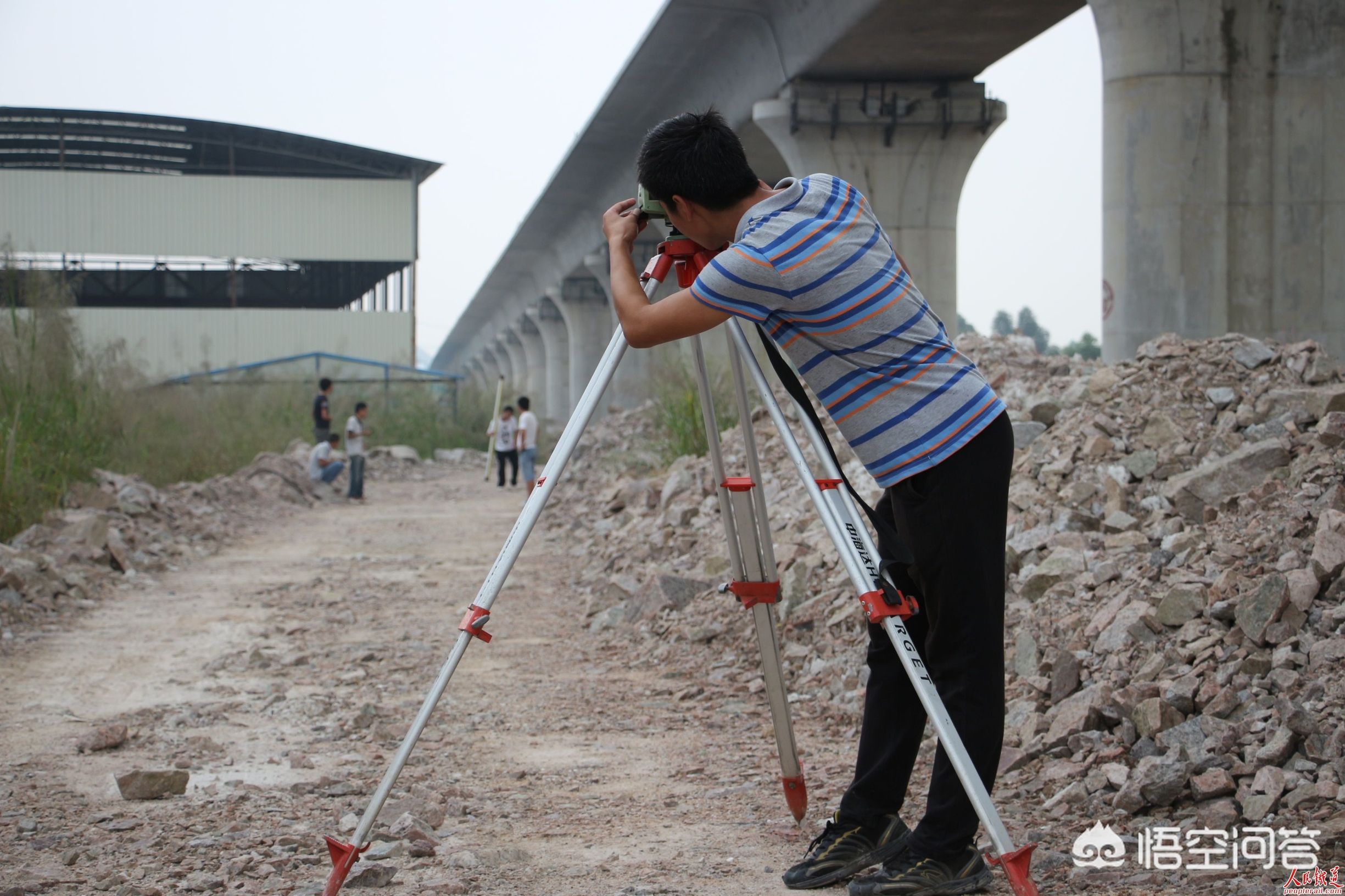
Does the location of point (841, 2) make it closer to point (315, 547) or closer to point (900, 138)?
point (900, 138)

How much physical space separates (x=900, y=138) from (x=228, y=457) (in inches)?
396

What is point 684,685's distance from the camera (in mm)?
5453

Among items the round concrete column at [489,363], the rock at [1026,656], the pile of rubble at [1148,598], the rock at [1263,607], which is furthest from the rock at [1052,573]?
the round concrete column at [489,363]

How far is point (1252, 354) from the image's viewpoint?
6.05 metres

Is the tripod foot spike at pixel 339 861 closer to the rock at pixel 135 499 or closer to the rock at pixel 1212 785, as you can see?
the rock at pixel 1212 785

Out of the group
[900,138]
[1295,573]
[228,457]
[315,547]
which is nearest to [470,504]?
[228,457]

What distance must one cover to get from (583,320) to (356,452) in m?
19.4

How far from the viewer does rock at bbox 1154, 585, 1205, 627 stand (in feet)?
13.1

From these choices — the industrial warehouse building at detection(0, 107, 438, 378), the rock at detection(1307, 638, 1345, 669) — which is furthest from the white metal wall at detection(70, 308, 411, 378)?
the rock at detection(1307, 638, 1345, 669)

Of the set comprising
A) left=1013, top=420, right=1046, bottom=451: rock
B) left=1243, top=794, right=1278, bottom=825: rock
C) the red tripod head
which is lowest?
left=1243, top=794, right=1278, bottom=825: rock

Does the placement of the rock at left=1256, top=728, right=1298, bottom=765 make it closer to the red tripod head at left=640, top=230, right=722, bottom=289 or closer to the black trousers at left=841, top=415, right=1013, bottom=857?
the black trousers at left=841, top=415, right=1013, bottom=857

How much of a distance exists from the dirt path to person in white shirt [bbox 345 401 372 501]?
810 centimetres

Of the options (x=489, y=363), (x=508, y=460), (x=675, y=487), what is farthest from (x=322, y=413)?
(x=489, y=363)

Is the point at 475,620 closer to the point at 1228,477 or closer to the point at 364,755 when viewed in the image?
the point at 364,755
